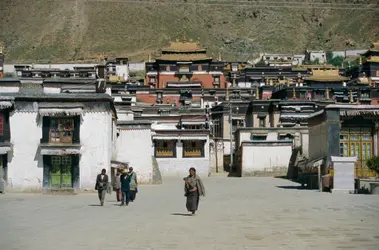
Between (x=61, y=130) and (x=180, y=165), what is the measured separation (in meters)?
17.7

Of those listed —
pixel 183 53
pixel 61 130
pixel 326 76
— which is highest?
pixel 183 53

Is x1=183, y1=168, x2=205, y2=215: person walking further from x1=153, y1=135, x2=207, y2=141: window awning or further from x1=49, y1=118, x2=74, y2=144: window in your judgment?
x1=153, y1=135, x2=207, y2=141: window awning

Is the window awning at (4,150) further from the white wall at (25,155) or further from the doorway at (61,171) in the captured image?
the doorway at (61,171)

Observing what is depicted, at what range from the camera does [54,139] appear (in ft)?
98.7

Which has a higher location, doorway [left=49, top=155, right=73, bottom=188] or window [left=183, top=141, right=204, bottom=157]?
window [left=183, top=141, right=204, bottom=157]

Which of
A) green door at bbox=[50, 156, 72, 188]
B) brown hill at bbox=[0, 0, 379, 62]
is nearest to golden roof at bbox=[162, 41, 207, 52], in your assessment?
brown hill at bbox=[0, 0, 379, 62]

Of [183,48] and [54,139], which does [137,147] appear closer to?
[54,139]

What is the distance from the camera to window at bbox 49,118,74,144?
3012cm

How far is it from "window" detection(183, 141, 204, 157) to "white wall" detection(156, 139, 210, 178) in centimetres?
29

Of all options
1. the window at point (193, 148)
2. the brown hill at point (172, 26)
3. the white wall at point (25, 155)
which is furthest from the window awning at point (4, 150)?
the brown hill at point (172, 26)

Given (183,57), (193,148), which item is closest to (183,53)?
(183,57)

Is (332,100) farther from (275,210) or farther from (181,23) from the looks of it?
(181,23)

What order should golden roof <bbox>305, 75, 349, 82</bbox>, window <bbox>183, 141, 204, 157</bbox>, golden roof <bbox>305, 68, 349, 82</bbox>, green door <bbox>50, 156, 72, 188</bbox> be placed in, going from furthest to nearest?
1. golden roof <bbox>305, 68, 349, 82</bbox>
2. golden roof <bbox>305, 75, 349, 82</bbox>
3. window <bbox>183, 141, 204, 157</bbox>
4. green door <bbox>50, 156, 72, 188</bbox>

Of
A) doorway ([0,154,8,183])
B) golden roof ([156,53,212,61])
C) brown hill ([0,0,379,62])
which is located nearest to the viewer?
doorway ([0,154,8,183])
